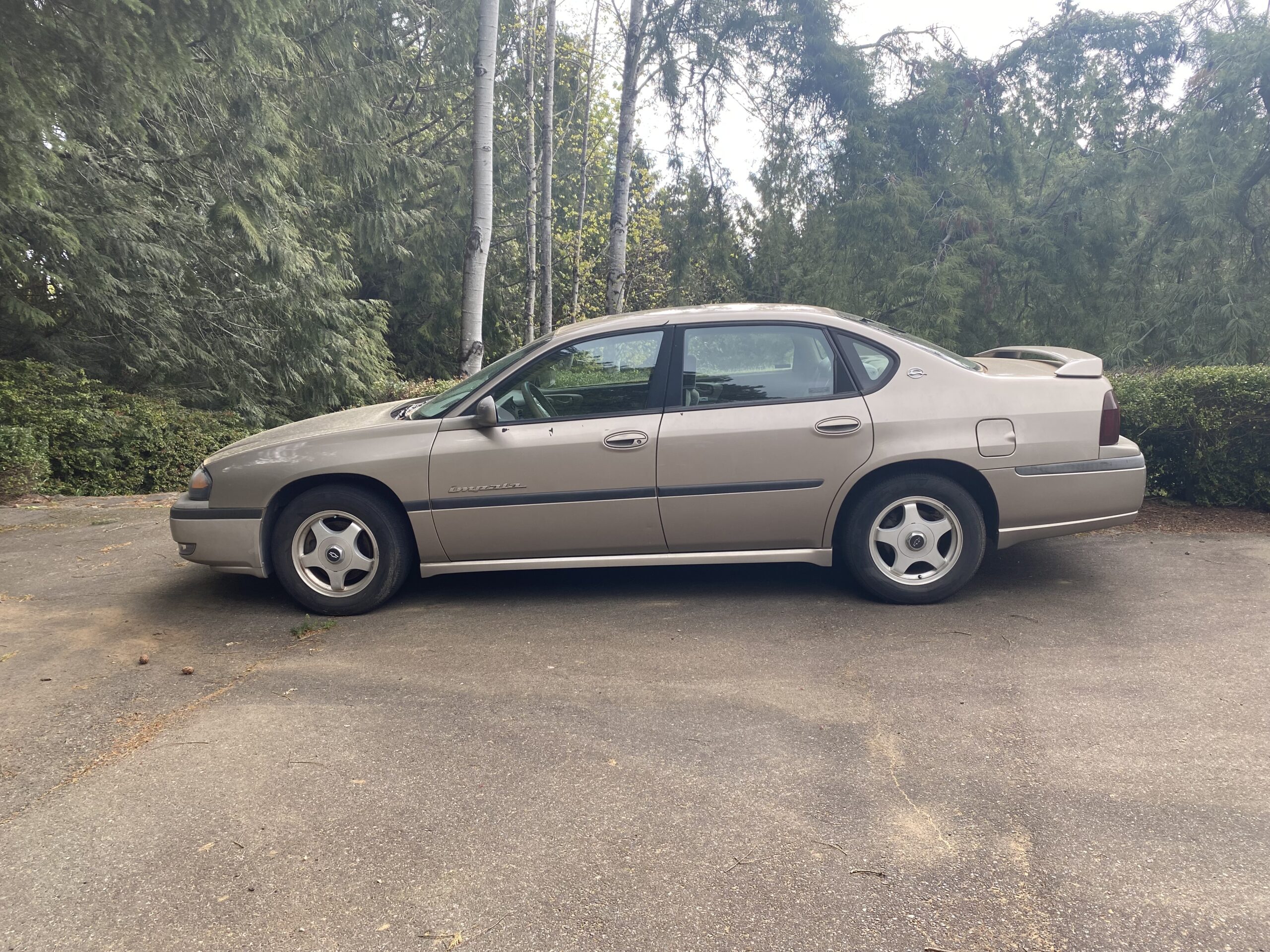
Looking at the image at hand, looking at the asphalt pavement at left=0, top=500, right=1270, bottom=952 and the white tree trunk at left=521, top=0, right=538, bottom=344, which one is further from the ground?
the white tree trunk at left=521, top=0, right=538, bottom=344

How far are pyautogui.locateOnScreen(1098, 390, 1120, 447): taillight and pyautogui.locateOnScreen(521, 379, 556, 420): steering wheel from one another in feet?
9.74

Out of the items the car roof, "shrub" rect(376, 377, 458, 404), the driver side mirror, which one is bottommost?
the driver side mirror

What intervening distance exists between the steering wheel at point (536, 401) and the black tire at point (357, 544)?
934 mm

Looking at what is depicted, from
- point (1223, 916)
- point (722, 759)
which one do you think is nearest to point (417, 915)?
point (722, 759)

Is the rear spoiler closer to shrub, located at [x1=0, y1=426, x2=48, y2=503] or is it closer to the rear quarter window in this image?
the rear quarter window

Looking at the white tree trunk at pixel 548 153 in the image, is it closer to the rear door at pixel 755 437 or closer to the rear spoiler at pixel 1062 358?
the rear spoiler at pixel 1062 358

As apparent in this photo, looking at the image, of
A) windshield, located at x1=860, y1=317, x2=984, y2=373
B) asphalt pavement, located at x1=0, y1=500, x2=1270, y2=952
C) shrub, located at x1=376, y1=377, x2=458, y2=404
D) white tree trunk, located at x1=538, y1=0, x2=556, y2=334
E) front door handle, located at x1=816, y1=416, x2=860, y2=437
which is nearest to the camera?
asphalt pavement, located at x1=0, y1=500, x2=1270, y2=952

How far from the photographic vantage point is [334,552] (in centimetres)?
517

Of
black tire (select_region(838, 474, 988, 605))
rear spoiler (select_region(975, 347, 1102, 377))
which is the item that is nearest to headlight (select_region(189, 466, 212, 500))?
black tire (select_region(838, 474, 988, 605))

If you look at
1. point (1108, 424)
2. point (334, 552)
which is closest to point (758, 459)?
point (1108, 424)

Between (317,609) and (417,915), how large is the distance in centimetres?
297

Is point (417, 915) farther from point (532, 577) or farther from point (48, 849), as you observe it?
point (532, 577)

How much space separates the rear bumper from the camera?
5.02 m

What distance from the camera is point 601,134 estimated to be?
84.7ft
